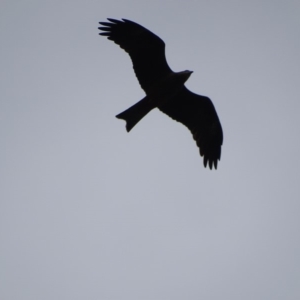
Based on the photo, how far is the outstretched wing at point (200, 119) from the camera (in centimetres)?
921

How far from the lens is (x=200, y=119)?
9.46 m

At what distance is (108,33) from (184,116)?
89.7 inches

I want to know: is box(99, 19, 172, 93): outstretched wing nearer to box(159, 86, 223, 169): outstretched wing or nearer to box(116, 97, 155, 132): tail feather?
box(116, 97, 155, 132): tail feather

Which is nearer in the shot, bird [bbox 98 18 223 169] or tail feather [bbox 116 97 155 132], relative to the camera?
tail feather [bbox 116 97 155 132]

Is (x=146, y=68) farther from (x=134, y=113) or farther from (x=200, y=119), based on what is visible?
(x=200, y=119)

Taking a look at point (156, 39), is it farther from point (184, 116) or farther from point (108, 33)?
point (184, 116)

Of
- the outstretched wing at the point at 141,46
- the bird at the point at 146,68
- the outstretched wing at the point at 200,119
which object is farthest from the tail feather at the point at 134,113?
the outstretched wing at the point at 200,119

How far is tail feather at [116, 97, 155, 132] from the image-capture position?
323 inches

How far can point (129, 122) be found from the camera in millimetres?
8203

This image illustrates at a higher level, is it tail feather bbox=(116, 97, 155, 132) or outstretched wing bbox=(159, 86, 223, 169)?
outstretched wing bbox=(159, 86, 223, 169)

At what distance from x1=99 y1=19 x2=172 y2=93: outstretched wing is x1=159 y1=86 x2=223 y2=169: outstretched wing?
0.74 metres

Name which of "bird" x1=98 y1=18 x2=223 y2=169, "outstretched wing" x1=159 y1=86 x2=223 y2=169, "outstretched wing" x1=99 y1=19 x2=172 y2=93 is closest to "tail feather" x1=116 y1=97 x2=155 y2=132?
"bird" x1=98 y1=18 x2=223 y2=169

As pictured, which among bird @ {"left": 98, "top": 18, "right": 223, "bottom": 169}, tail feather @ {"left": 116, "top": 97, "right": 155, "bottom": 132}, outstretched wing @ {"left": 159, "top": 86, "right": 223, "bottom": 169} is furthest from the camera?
outstretched wing @ {"left": 159, "top": 86, "right": 223, "bottom": 169}

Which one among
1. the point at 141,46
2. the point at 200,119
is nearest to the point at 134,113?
the point at 141,46
